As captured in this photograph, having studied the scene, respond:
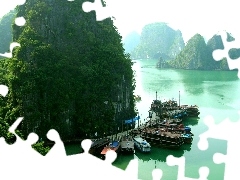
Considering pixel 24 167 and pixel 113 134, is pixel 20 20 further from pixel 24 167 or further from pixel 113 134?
pixel 113 134

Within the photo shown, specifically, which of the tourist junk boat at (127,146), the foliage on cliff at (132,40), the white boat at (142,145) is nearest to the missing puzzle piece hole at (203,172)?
the tourist junk boat at (127,146)

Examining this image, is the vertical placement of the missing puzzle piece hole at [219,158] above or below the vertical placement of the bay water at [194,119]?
above

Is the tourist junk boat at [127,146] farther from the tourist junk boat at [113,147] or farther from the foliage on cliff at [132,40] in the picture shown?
the foliage on cliff at [132,40]

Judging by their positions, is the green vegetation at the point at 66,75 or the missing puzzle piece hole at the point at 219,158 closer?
the missing puzzle piece hole at the point at 219,158

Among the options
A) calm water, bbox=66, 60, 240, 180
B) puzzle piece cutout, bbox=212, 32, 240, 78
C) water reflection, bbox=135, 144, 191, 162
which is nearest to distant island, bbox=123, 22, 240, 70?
calm water, bbox=66, 60, 240, 180

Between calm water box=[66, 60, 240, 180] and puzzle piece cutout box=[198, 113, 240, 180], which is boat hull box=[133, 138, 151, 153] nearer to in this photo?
calm water box=[66, 60, 240, 180]

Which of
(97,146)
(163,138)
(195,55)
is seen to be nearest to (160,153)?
(163,138)

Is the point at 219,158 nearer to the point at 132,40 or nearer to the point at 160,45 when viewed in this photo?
the point at 160,45
